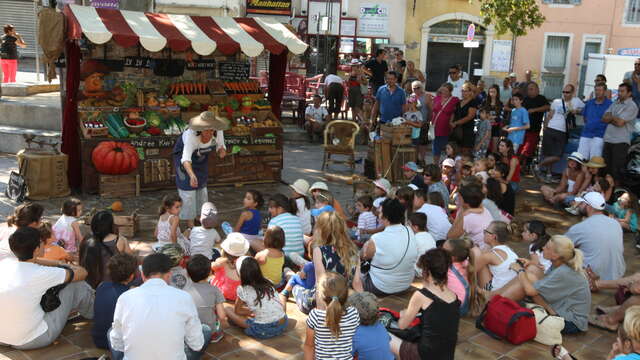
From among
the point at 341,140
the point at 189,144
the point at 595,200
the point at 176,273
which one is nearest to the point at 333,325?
the point at 176,273

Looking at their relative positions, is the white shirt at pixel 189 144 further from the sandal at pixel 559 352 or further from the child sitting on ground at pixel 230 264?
the sandal at pixel 559 352

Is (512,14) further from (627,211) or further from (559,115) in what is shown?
(627,211)

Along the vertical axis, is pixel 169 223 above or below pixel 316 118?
below

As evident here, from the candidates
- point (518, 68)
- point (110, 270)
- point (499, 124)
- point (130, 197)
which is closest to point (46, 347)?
point (110, 270)

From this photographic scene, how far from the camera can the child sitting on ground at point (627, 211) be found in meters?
8.72

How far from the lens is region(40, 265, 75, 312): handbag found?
4.82 meters

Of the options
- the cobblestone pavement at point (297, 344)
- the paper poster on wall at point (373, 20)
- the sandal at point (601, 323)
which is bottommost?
the cobblestone pavement at point (297, 344)

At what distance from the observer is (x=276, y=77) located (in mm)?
11531

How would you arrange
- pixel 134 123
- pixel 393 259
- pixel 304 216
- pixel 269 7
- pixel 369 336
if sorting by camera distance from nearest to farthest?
pixel 369 336 < pixel 393 259 < pixel 304 216 < pixel 134 123 < pixel 269 7

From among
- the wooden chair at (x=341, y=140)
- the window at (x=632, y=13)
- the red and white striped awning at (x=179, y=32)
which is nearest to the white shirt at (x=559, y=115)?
the wooden chair at (x=341, y=140)

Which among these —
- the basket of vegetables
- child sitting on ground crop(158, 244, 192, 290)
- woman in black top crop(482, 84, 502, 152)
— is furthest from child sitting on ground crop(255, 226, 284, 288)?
woman in black top crop(482, 84, 502, 152)

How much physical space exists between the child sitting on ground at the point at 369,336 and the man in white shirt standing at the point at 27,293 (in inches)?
89.4

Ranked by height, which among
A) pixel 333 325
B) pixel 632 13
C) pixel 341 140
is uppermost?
pixel 632 13

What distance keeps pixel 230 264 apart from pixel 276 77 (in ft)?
20.5
